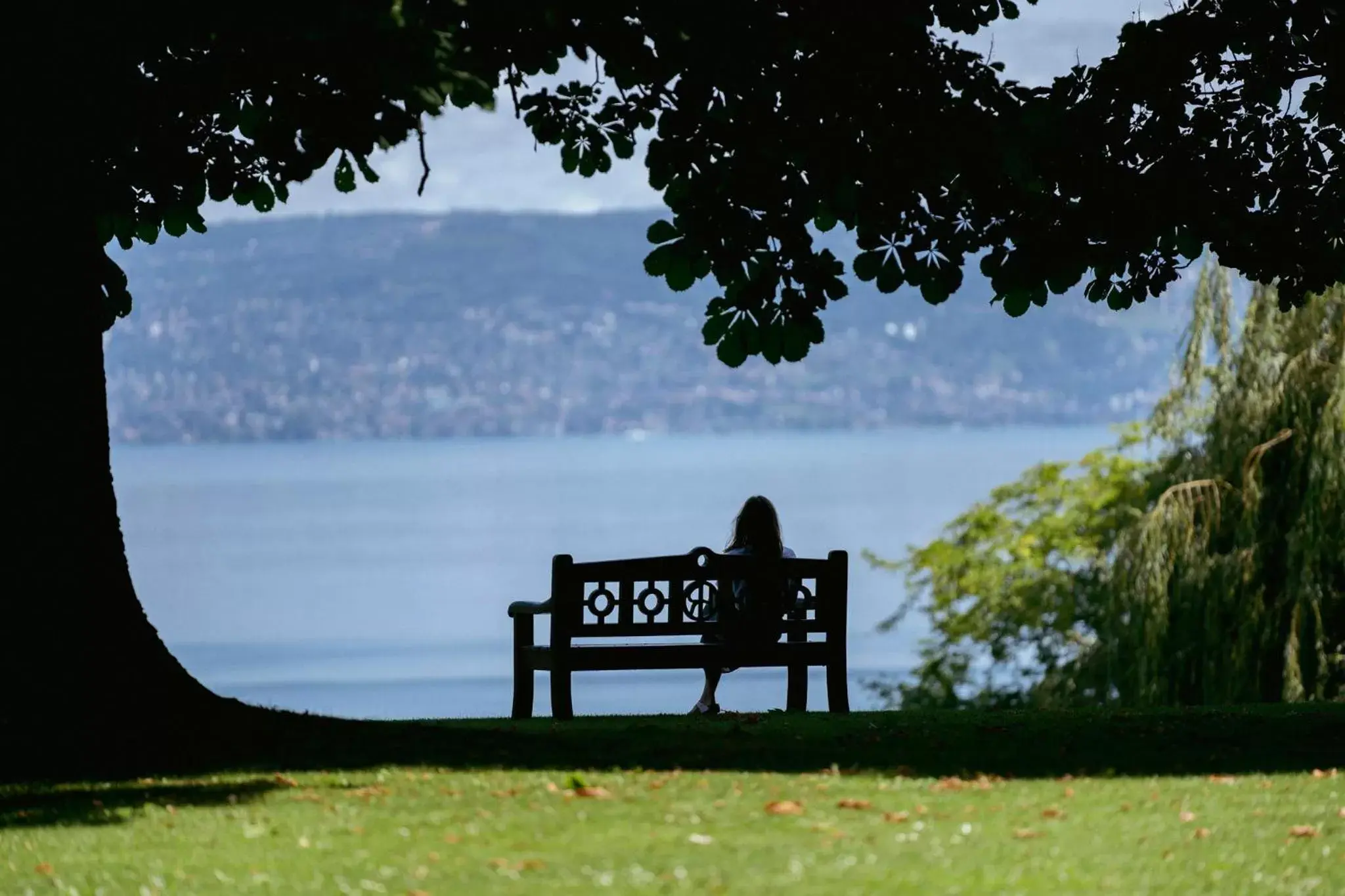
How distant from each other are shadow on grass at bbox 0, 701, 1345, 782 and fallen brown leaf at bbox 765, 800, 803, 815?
3.54 feet

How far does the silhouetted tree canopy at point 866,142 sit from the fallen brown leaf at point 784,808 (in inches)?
146

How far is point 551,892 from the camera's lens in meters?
7.04

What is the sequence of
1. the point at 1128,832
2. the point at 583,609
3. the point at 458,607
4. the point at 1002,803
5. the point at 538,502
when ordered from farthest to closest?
the point at 538,502 < the point at 458,607 < the point at 583,609 < the point at 1002,803 < the point at 1128,832

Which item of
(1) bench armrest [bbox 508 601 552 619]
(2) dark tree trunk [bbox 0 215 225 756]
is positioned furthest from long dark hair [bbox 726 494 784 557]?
(2) dark tree trunk [bbox 0 215 225 756]

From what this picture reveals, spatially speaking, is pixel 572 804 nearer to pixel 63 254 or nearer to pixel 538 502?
pixel 63 254

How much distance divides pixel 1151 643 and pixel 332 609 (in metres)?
69.2

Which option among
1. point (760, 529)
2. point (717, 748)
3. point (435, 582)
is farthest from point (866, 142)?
point (435, 582)

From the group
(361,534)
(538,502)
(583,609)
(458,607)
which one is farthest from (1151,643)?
(538,502)

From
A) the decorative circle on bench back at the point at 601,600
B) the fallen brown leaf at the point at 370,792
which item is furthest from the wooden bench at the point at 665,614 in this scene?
the fallen brown leaf at the point at 370,792

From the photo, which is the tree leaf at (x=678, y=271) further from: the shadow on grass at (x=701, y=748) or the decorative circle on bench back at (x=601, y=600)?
the shadow on grass at (x=701, y=748)

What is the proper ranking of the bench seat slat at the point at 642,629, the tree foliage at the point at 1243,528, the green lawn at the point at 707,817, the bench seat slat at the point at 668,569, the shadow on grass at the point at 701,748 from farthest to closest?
the tree foliage at the point at 1243,528
the bench seat slat at the point at 642,629
the bench seat slat at the point at 668,569
the shadow on grass at the point at 701,748
the green lawn at the point at 707,817

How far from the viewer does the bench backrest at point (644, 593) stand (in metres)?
13.0

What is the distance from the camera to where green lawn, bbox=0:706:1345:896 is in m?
7.37

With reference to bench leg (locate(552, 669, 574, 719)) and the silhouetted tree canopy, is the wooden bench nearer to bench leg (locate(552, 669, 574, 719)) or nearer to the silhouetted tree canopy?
bench leg (locate(552, 669, 574, 719))
